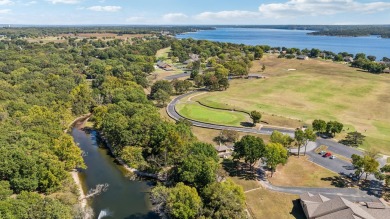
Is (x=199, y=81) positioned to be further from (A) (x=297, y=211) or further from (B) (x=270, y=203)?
(A) (x=297, y=211)

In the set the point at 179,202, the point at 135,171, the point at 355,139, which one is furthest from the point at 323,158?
the point at 135,171

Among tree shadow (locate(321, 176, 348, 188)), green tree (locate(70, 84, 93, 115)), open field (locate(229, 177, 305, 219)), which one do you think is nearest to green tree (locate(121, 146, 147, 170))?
open field (locate(229, 177, 305, 219))

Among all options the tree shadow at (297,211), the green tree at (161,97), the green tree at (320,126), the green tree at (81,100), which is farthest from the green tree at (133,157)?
the green tree at (320,126)

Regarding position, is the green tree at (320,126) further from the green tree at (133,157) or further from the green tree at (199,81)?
the green tree at (199,81)

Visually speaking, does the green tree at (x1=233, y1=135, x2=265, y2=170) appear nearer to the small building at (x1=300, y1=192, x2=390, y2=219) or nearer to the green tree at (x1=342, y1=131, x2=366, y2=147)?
the small building at (x1=300, y1=192, x2=390, y2=219)

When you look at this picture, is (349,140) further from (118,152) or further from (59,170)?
(59,170)
